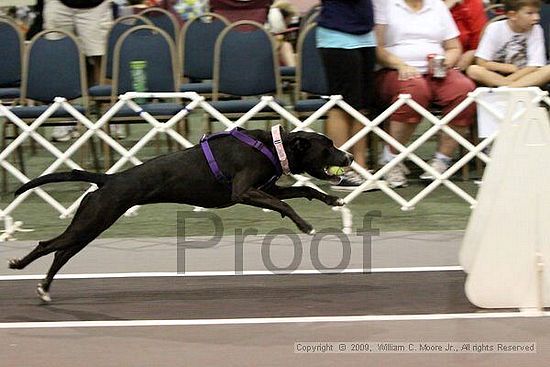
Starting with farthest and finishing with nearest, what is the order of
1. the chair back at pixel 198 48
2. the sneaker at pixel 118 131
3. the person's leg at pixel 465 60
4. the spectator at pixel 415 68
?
1. the sneaker at pixel 118 131
2. the chair back at pixel 198 48
3. the person's leg at pixel 465 60
4. the spectator at pixel 415 68

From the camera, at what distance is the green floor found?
259 inches

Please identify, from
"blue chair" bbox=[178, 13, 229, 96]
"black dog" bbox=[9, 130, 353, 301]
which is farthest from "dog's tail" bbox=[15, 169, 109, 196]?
"blue chair" bbox=[178, 13, 229, 96]

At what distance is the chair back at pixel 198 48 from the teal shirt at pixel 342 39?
5.44 ft

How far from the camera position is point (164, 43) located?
26.7 ft

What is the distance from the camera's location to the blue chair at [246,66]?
7.93 meters

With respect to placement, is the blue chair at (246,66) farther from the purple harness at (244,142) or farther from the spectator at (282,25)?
the purple harness at (244,142)

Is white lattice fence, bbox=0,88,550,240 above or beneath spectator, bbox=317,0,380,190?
beneath

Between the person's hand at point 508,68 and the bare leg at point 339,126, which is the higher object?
the person's hand at point 508,68

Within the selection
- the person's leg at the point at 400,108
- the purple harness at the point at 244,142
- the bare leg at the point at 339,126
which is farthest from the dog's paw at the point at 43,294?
the person's leg at the point at 400,108

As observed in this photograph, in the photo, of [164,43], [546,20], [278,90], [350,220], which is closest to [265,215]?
[350,220]

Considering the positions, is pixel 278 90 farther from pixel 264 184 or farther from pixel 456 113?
pixel 264 184

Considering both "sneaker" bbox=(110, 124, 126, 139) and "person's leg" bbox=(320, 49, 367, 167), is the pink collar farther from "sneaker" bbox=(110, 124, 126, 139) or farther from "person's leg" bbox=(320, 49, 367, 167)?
"sneaker" bbox=(110, 124, 126, 139)

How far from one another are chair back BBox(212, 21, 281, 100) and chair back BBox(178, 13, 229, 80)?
2.32 ft

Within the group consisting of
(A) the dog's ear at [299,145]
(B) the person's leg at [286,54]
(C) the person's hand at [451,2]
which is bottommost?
(B) the person's leg at [286,54]
